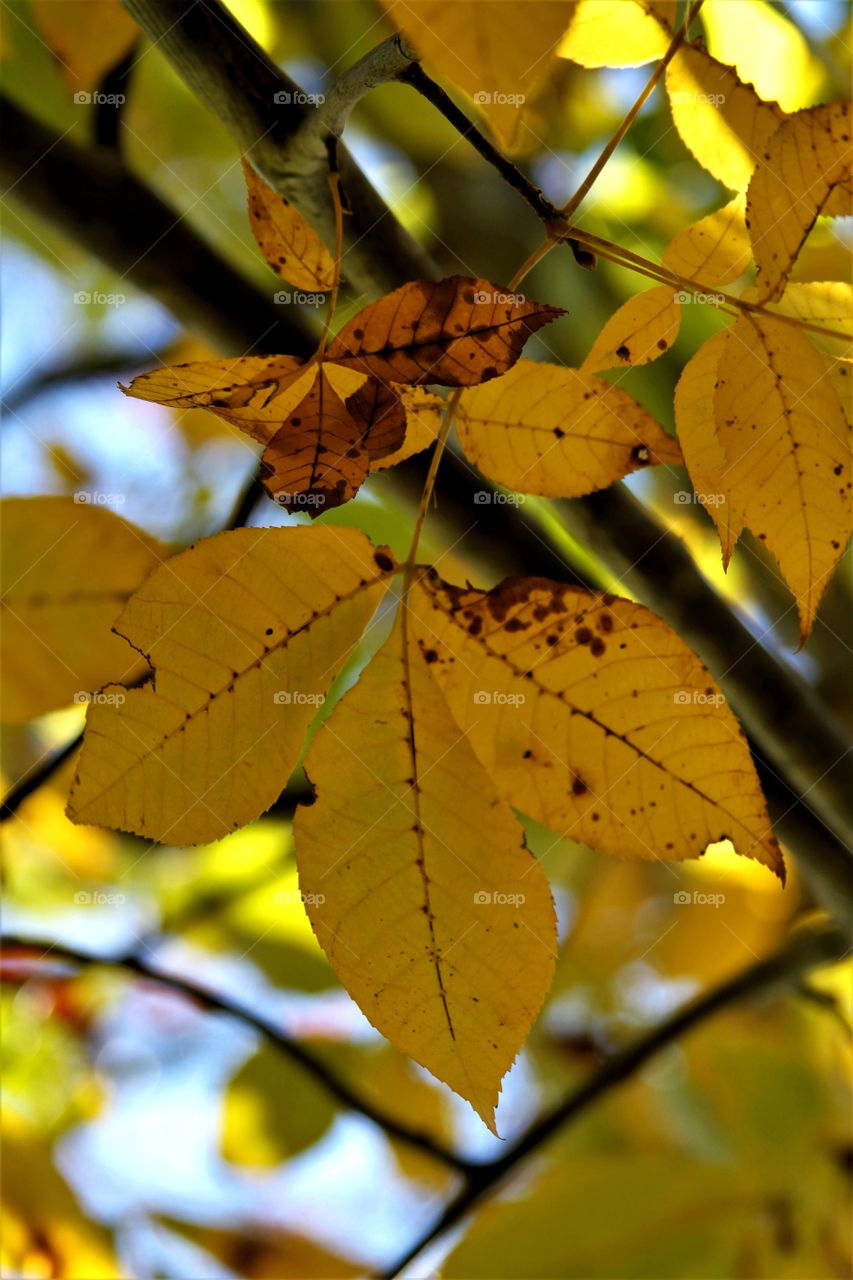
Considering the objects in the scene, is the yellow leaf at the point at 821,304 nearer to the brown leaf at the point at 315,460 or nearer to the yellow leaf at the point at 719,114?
the yellow leaf at the point at 719,114

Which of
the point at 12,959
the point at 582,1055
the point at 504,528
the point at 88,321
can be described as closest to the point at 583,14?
the point at 504,528

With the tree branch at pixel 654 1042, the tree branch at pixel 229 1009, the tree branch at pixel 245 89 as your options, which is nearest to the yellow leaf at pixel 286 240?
the tree branch at pixel 245 89

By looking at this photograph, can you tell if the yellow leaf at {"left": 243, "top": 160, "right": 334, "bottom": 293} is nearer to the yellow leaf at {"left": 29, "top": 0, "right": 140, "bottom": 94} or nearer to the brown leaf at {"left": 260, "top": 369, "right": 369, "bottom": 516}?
the brown leaf at {"left": 260, "top": 369, "right": 369, "bottom": 516}

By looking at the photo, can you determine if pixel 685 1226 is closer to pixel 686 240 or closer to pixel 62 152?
pixel 686 240

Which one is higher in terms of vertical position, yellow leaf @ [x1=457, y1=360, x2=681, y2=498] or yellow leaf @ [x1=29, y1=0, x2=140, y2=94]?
yellow leaf @ [x1=29, y1=0, x2=140, y2=94]

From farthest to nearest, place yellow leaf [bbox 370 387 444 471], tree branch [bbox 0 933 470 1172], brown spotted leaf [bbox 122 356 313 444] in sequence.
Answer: tree branch [bbox 0 933 470 1172], yellow leaf [bbox 370 387 444 471], brown spotted leaf [bbox 122 356 313 444]

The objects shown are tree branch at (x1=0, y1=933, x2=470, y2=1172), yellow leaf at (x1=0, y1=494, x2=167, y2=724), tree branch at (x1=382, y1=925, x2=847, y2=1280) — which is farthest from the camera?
tree branch at (x1=382, y1=925, x2=847, y2=1280)

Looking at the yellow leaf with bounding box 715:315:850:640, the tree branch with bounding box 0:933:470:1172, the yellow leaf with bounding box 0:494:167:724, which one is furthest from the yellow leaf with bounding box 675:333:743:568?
the tree branch with bounding box 0:933:470:1172

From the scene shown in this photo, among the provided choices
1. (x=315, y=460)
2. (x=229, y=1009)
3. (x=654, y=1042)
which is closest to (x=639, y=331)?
(x=315, y=460)
